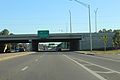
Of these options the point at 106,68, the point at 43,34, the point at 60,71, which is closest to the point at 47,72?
the point at 60,71

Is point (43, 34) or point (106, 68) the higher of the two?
point (43, 34)

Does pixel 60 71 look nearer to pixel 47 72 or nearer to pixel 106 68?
pixel 47 72

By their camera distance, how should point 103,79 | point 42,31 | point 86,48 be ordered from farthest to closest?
1. point 86,48
2. point 42,31
3. point 103,79

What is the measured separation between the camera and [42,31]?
110 m

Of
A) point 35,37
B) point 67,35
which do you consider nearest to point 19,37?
point 35,37

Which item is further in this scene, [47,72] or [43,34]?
[43,34]

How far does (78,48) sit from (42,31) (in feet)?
51.8

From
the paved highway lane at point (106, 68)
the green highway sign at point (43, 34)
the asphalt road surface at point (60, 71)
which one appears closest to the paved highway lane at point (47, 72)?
the asphalt road surface at point (60, 71)

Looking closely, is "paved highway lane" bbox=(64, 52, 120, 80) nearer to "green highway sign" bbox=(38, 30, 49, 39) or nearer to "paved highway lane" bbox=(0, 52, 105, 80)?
"paved highway lane" bbox=(0, 52, 105, 80)

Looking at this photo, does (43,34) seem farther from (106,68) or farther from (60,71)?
(60,71)

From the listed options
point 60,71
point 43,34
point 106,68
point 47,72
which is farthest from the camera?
point 43,34

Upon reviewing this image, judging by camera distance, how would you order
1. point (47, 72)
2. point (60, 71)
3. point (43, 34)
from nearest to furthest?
point (47, 72), point (60, 71), point (43, 34)

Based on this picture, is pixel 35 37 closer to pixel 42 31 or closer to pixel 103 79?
pixel 42 31

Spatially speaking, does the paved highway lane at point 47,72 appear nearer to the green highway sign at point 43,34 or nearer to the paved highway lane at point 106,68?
the paved highway lane at point 106,68
